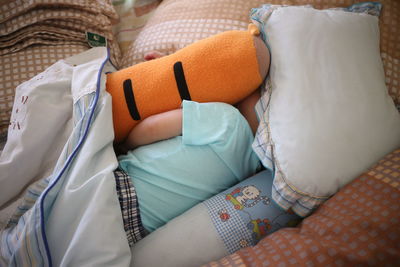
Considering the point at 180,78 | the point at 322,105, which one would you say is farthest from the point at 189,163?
the point at 322,105

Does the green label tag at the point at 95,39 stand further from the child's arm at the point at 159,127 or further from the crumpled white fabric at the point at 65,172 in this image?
the child's arm at the point at 159,127

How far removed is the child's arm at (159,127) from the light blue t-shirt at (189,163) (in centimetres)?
3

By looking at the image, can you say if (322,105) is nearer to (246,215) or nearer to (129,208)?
(246,215)

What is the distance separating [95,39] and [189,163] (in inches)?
25.6

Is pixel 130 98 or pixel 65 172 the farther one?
pixel 130 98

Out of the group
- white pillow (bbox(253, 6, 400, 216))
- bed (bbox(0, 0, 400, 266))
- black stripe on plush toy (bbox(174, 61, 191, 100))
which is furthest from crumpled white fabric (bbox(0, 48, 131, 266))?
white pillow (bbox(253, 6, 400, 216))

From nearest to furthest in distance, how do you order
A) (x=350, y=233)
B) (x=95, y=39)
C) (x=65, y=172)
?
(x=350, y=233)
(x=65, y=172)
(x=95, y=39)

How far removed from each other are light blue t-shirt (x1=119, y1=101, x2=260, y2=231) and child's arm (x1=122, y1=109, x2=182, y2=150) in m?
0.03

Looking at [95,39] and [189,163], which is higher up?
[95,39]

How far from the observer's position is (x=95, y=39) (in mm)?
939

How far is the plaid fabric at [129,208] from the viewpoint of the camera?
0.61m

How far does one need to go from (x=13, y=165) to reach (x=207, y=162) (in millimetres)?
505

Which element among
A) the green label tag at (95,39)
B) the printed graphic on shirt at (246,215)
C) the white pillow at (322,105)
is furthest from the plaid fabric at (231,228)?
the green label tag at (95,39)

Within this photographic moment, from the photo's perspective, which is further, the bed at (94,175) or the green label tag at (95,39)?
the green label tag at (95,39)
